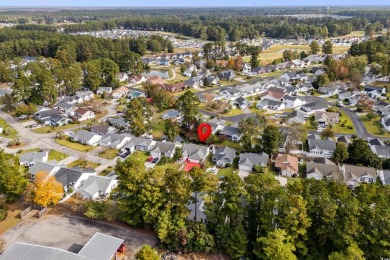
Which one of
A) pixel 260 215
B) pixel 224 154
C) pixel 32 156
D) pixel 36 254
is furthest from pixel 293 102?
pixel 36 254

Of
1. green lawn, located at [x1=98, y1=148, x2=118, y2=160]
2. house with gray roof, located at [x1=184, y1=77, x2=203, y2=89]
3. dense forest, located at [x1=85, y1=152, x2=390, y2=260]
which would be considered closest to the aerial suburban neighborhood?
dense forest, located at [x1=85, y1=152, x2=390, y2=260]

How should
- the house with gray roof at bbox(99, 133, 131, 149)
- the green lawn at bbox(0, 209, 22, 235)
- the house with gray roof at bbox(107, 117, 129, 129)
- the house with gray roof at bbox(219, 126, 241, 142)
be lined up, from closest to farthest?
the green lawn at bbox(0, 209, 22, 235) < the house with gray roof at bbox(99, 133, 131, 149) < the house with gray roof at bbox(219, 126, 241, 142) < the house with gray roof at bbox(107, 117, 129, 129)

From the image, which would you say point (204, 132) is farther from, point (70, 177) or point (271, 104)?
point (271, 104)

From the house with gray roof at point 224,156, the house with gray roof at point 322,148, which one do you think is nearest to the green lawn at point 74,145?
the house with gray roof at point 224,156

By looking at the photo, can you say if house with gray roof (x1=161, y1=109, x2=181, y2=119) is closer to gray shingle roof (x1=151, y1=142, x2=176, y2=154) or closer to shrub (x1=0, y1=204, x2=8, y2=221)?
gray shingle roof (x1=151, y1=142, x2=176, y2=154)

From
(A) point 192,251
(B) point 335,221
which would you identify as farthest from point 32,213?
(B) point 335,221

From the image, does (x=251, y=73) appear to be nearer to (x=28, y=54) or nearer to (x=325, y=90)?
(x=325, y=90)
